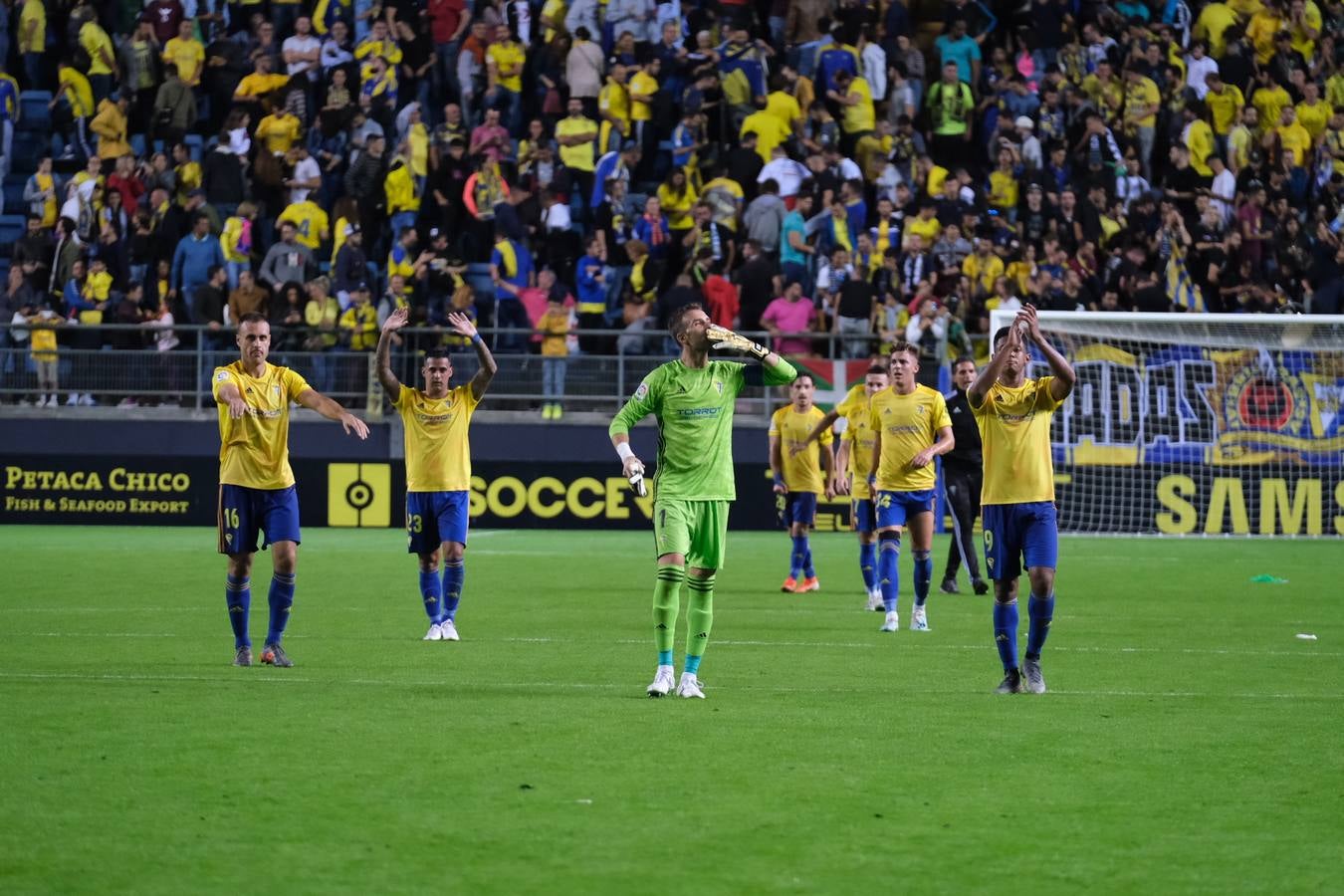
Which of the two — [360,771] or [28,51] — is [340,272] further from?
[360,771]

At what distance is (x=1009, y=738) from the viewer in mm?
8930

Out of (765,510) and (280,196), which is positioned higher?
(280,196)

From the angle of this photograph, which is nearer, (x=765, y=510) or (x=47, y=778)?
(x=47, y=778)

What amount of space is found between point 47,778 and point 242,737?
1.22 metres

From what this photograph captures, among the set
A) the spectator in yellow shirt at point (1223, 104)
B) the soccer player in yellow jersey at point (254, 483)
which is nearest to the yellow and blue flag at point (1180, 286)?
the spectator in yellow shirt at point (1223, 104)

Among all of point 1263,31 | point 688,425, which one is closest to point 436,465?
point 688,425

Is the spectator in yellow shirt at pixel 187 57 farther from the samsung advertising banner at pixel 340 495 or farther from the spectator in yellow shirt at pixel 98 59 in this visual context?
the samsung advertising banner at pixel 340 495

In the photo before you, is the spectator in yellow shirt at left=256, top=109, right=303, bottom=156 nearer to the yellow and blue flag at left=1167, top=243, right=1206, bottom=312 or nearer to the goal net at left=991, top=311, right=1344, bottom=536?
the goal net at left=991, top=311, right=1344, bottom=536

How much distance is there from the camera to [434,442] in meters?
14.7

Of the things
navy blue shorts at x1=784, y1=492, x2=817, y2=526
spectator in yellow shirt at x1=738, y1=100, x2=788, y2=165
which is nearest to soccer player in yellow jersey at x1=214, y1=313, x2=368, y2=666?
navy blue shorts at x1=784, y1=492, x2=817, y2=526

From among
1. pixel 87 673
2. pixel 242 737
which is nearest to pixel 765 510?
pixel 87 673

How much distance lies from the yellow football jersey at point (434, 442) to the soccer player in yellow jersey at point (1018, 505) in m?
5.05

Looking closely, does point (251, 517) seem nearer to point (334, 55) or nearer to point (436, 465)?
point (436, 465)

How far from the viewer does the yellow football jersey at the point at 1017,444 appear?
35.2 ft
